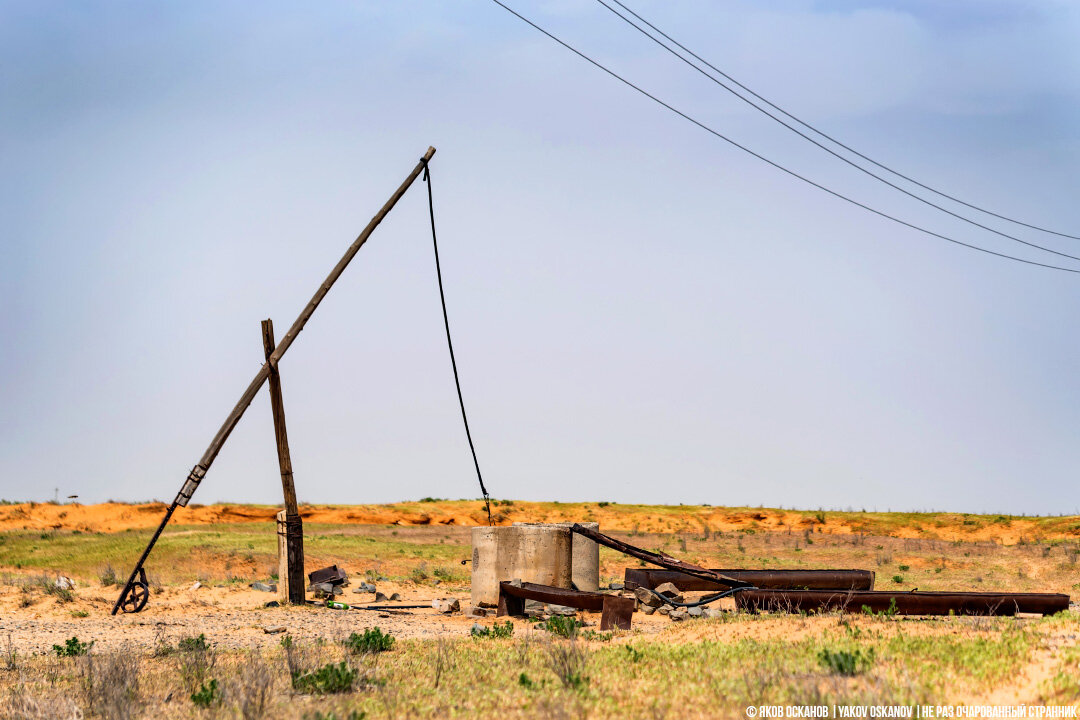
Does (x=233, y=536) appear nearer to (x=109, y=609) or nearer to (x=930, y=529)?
(x=109, y=609)

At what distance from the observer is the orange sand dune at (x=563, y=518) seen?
4931 centimetres

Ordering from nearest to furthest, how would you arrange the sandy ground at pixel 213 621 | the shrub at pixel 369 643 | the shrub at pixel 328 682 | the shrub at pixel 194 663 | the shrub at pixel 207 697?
the shrub at pixel 207 697
the shrub at pixel 328 682
the shrub at pixel 194 663
the shrub at pixel 369 643
the sandy ground at pixel 213 621

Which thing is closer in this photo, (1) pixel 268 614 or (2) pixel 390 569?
(1) pixel 268 614

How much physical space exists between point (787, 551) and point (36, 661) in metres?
26.8

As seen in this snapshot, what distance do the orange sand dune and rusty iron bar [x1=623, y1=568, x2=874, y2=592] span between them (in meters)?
30.8

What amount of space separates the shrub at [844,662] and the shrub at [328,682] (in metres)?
4.65

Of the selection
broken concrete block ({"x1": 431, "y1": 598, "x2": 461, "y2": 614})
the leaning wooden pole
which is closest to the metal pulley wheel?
the leaning wooden pole

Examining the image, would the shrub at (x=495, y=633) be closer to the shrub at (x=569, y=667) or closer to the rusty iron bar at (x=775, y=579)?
the shrub at (x=569, y=667)

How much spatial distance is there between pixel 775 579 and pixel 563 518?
35.6 metres

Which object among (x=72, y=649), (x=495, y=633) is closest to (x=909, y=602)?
(x=495, y=633)

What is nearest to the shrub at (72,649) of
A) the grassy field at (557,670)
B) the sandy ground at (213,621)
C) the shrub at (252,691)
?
the grassy field at (557,670)

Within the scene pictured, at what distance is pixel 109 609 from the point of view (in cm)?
1916

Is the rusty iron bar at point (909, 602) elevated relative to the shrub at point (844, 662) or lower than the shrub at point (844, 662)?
lower

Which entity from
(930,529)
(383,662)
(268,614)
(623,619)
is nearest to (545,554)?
(623,619)
